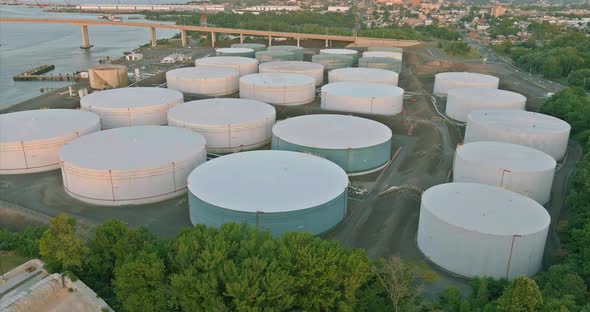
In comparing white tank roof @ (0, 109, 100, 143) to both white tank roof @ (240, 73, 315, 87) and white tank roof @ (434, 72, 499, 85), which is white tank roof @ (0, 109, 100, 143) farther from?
white tank roof @ (434, 72, 499, 85)

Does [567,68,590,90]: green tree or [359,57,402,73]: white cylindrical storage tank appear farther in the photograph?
[359,57,402,73]: white cylindrical storage tank

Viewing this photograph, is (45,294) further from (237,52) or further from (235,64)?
(237,52)

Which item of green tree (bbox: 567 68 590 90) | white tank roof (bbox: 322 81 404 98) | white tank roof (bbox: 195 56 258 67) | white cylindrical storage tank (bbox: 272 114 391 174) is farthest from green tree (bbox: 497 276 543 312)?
green tree (bbox: 567 68 590 90)

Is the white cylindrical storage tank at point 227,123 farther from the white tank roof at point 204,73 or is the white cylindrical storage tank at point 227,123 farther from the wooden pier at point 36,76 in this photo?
the wooden pier at point 36,76

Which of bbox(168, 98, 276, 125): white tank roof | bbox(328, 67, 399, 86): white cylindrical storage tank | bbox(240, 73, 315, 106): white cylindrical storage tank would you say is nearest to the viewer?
bbox(168, 98, 276, 125): white tank roof

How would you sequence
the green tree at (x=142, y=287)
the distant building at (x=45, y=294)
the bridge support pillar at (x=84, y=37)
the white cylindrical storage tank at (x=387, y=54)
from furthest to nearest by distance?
1. the bridge support pillar at (x=84, y=37)
2. the white cylindrical storage tank at (x=387, y=54)
3. the distant building at (x=45, y=294)
4. the green tree at (x=142, y=287)

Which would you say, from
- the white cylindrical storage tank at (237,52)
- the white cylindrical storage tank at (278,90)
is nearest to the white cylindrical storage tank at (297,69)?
the white cylindrical storage tank at (278,90)
